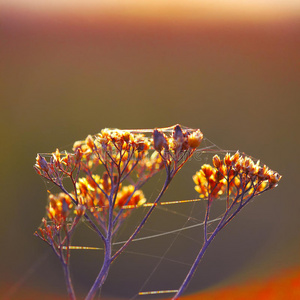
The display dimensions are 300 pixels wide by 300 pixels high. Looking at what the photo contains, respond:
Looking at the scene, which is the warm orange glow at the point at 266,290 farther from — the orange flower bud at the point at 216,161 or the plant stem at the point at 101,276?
the plant stem at the point at 101,276

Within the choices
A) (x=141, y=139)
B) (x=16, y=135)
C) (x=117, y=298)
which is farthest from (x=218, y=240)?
(x=141, y=139)

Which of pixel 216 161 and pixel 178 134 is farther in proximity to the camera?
pixel 216 161

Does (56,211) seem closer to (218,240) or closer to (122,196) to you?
(122,196)

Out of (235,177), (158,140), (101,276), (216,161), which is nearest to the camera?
(101,276)

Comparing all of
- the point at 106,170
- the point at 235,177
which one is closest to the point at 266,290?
the point at 235,177

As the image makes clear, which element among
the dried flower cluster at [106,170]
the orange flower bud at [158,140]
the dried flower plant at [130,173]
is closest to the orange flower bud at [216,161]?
the dried flower plant at [130,173]

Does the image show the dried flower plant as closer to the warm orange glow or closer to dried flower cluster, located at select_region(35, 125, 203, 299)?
dried flower cluster, located at select_region(35, 125, 203, 299)

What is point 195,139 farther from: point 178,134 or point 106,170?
point 106,170

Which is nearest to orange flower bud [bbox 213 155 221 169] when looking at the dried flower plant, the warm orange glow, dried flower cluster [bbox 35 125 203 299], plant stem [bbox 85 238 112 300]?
the dried flower plant

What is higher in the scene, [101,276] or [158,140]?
[158,140]

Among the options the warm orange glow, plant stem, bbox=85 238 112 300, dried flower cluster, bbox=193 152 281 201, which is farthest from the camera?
the warm orange glow

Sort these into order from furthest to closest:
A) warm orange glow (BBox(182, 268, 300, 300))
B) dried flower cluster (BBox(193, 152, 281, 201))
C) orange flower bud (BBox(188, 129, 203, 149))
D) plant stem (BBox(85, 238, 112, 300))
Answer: warm orange glow (BBox(182, 268, 300, 300)) → dried flower cluster (BBox(193, 152, 281, 201)) → orange flower bud (BBox(188, 129, 203, 149)) → plant stem (BBox(85, 238, 112, 300))
